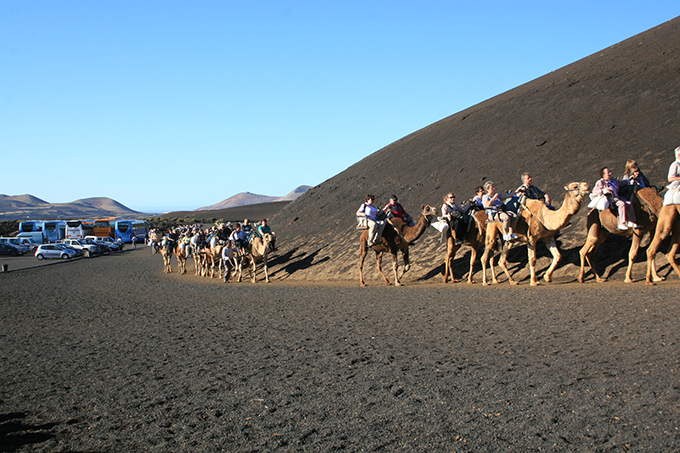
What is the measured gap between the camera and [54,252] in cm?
5203

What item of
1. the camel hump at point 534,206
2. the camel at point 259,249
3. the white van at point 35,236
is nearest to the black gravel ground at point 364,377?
the camel hump at point 534,206

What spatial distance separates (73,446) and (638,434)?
597cm

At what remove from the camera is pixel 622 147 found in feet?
86.5

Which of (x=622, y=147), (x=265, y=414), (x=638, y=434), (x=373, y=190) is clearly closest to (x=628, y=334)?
(x=638, y=434)

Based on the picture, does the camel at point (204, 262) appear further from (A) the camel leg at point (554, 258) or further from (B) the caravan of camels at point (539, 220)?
(A) the camel leg at point (554, 258)

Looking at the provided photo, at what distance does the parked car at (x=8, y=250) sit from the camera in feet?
196

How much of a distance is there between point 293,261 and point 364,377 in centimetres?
2172

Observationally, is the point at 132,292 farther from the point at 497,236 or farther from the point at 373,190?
the point at 373,190

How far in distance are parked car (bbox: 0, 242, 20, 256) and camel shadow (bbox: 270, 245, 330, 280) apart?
42.3 meters

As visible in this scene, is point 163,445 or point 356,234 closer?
A: point 163,445

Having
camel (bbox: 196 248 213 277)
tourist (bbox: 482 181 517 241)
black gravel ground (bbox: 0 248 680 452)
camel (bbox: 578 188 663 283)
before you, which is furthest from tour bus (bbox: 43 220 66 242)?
camel (bbox: 578 188 663 283)

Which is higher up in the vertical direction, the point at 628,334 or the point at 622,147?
the point at 622,147

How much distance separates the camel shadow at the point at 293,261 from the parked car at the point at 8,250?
42.3 metres

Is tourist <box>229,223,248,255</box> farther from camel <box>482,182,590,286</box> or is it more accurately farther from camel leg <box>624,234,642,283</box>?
camel leg <box>624,234,642,283</box>
